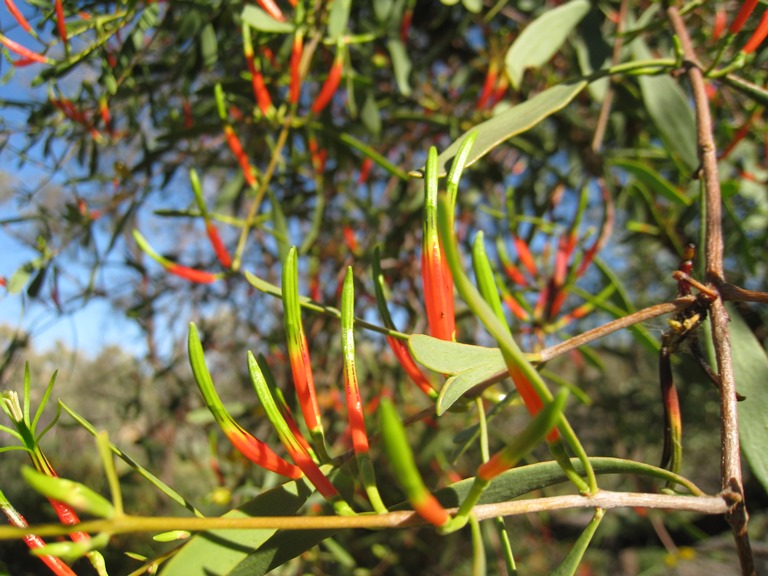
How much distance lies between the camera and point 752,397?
36 centimetres

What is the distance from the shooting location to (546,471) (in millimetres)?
→ 288

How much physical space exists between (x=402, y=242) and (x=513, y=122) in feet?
2.13

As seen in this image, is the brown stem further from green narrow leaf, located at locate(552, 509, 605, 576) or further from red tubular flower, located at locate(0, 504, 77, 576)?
red tubular flower, located at locate(0, 504, 77, 576)

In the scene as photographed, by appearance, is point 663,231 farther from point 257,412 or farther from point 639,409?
point 639,409

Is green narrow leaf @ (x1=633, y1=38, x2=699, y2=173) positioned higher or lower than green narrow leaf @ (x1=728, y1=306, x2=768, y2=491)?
higher

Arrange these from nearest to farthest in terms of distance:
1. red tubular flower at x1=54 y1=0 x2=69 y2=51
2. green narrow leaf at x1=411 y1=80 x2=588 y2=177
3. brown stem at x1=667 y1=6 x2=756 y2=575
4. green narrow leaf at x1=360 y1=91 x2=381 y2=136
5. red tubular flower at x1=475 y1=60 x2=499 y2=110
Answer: brown stem at x1=667 y1=6 x2=756 y2=575 → green narrow leaf at x1=411 y1=80 x2=588 y2=177 → red tubular flower at x1=54 y1=0 x2=69 y2=51 → green narrow leaf at x1=360 y1=91 x2=381 y2=136 → red tubular flower at x1=475 y1=60 x2=499 y2=110

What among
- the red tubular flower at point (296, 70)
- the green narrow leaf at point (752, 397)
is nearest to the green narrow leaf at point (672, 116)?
Answer: the green narrow leaf at point (752, 397)

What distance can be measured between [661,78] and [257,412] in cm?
86

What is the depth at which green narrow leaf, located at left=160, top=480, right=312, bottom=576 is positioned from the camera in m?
0.24

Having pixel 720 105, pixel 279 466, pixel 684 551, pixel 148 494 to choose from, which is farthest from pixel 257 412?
pixel 148 494

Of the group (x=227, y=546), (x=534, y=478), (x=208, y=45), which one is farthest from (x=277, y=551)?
(x=208, y=45)

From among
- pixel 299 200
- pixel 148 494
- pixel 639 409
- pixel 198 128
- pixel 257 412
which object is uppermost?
pixel 198 128

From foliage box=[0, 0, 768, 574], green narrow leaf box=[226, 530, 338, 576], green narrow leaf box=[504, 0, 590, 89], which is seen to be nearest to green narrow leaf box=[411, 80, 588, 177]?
foliage box=[0, 0, 768, 574]

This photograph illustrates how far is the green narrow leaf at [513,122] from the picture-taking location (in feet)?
1.23
